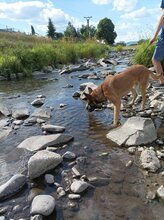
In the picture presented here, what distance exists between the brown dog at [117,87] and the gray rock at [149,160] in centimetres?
193

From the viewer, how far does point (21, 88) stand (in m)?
13.7

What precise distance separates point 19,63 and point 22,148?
12098mm

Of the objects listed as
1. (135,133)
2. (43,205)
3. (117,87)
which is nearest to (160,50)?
(117,87)

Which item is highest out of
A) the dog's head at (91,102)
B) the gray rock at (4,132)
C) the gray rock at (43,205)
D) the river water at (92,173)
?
the dog's head at (91,102)

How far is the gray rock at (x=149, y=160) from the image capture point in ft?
16.8

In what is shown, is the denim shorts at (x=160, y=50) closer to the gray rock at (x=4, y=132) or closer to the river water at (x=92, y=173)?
the river water at (x=92, y=173)

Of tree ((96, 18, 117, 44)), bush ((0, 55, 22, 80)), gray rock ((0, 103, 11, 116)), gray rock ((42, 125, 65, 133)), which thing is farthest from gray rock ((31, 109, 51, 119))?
tree ((96, 18, 117, 44))

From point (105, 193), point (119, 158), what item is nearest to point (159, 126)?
point (119, 158)

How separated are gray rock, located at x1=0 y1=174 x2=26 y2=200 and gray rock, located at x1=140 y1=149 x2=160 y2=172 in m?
2.21

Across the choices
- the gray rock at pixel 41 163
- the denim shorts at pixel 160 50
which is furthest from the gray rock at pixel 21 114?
the denim shorts at pixel 160 50

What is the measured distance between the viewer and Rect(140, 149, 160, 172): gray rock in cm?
513

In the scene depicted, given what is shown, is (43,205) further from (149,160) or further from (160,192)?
(149,160)

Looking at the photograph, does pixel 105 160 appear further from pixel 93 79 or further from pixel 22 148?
pixel 93 79

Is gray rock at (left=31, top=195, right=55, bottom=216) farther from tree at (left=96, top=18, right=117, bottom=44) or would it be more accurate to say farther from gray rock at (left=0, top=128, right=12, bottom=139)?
tree at (left=96, top=18, right=117, bottom=44)
